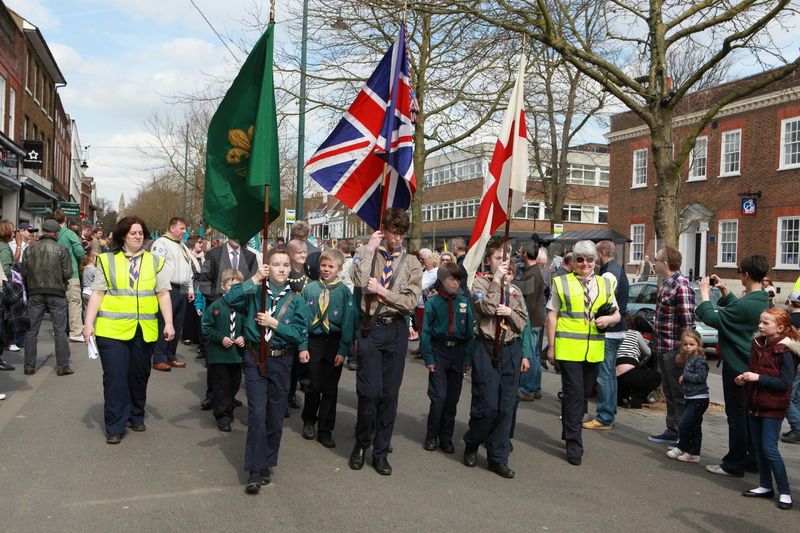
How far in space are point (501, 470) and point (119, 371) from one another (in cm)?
332

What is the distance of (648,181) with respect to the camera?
3447 cm

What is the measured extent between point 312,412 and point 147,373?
1.53 metres

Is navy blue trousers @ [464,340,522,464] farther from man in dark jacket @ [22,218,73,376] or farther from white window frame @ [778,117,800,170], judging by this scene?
white window frame @ [778,117,800,170]

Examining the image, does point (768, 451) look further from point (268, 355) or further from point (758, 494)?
point (268, 355)

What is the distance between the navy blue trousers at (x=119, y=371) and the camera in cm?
631

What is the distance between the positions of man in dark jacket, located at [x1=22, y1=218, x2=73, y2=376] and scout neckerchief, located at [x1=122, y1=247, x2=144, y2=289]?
11.4 ft

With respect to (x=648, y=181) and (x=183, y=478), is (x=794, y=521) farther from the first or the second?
(x=648, y=181)

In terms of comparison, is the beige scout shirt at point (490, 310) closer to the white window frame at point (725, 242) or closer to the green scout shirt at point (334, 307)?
the green scout shirt at point (334, 307)

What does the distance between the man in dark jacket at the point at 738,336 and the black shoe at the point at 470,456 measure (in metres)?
1.97

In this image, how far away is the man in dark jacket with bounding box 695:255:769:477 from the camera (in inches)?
231

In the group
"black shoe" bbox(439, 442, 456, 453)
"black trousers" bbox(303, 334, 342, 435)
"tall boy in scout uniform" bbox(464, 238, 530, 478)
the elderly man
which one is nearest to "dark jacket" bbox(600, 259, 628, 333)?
the elderly man

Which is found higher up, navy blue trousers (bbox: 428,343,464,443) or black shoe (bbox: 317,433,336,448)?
navy blue trousers (bbox: 428,343,464,443)

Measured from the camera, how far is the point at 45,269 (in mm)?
9391

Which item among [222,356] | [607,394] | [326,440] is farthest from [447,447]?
[222,356]
